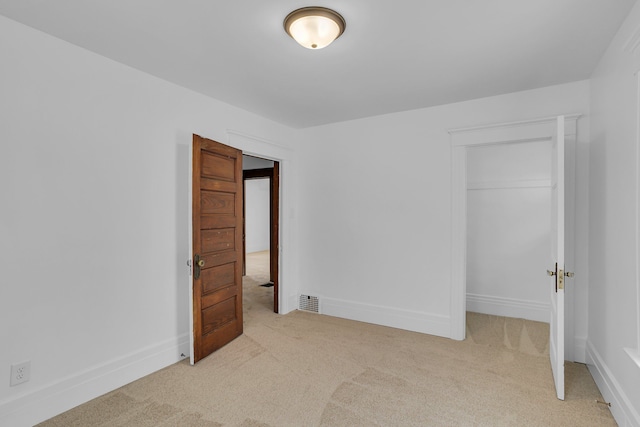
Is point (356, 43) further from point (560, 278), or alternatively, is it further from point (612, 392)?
point (612, 392)

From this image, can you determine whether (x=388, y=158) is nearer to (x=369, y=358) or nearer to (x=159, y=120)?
(x=369, y=358)

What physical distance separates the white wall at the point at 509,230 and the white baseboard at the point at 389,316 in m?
1.09

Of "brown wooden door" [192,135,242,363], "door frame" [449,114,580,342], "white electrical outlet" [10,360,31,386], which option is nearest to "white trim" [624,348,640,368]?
"door frame" [449,114,580,342]

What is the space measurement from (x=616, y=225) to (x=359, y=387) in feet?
6.86

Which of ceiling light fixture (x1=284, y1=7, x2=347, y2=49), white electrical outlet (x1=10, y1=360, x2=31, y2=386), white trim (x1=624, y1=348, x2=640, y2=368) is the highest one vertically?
ceiling light fixture (x1=284, y1=7, x2=347, y2=49)

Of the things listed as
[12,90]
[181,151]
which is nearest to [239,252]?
[181,151]

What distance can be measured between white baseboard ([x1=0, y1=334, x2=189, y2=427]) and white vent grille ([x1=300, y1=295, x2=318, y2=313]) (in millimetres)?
1738

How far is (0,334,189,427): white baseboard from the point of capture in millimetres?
1979

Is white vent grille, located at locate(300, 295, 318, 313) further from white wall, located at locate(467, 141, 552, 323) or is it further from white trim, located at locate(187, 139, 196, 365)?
white wall, located at locate(467, 141, 552, 323)

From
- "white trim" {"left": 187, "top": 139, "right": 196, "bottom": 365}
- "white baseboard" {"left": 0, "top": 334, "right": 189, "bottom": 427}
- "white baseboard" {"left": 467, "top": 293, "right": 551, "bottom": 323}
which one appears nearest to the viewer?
"white baseboard" {"left": 0, "top": 334, "right": 189, "bottom": 427}

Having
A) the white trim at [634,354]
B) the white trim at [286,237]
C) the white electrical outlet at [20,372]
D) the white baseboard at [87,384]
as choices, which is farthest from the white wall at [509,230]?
the white electrical outlet at [20,372]

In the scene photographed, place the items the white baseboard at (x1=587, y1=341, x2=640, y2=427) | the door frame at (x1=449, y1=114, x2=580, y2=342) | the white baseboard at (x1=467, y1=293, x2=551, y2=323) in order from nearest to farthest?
the white baseboard at (x1=587, y1=341, x2=640, y2=427)
the door frame at (x1=449, y1=114, x2=580, y2=342)
the white baseboard at (x1=467, y1=293, x2=551, y2=323)

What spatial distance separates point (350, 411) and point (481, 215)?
3.14 m

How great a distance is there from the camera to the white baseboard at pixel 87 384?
6.49ft
